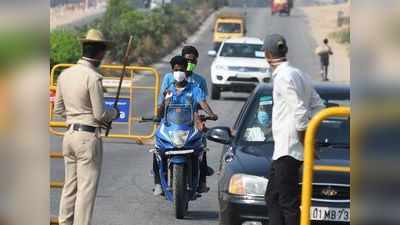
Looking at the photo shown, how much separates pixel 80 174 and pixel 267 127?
2225 millimetres

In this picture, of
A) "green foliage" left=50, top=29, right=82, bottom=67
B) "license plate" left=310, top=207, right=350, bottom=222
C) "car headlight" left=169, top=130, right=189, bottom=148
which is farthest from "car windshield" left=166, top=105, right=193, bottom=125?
"green foliage" left=50, top=29, right=82, bottom=67

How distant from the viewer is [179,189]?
10367 millimetres

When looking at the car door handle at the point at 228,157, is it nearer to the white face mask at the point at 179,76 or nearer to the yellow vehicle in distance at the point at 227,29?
the white face mask at the point at 179,76

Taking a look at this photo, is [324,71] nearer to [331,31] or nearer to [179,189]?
[179,189]

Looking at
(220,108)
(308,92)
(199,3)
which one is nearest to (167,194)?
(308,92)

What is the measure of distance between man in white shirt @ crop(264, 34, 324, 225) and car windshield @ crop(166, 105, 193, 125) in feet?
9.88

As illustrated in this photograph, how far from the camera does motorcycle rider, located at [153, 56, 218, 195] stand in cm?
1081

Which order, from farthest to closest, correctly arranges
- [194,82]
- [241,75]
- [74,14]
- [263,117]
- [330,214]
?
[74,14], [241,75], [194,82], [263,117], [330,214]

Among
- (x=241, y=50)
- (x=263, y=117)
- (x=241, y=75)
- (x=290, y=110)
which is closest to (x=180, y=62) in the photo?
(x=263, y=117)

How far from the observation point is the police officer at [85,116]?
8125 mm

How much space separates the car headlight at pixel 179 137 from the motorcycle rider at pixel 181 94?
36 cm

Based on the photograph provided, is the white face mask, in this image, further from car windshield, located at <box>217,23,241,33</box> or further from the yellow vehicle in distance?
car windshield, located at <box>217,23,241,33</box>
